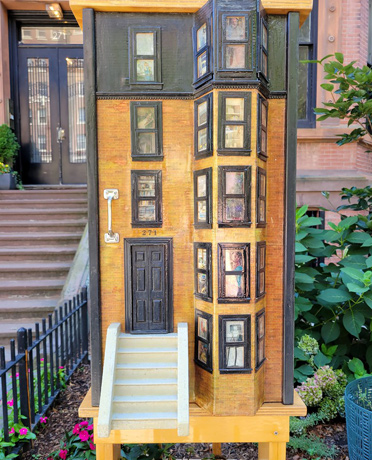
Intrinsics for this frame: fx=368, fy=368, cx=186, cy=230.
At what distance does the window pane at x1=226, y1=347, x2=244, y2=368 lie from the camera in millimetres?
2566

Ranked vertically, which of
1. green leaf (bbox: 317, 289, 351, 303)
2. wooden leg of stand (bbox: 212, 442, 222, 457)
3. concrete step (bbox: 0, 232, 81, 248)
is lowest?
wooden leg of stand (bbox: 212, 442, 222, 457)

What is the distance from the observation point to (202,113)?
8.40ft

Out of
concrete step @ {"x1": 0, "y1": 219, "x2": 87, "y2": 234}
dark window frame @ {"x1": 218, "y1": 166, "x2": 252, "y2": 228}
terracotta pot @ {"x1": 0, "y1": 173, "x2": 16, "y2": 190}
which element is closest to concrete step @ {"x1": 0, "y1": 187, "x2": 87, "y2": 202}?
terracotta pot @ {"x1": 0, "y1": 173, "x2": 16, "y2": 190}

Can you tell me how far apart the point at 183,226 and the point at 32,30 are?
943 cm

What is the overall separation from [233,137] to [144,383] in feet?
5.85

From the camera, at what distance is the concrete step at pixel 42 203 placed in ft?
25.5

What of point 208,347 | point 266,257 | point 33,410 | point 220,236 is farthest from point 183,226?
point 33,410

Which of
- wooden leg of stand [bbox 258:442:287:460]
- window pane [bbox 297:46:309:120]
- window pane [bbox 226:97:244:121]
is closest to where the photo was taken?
window pane [bbox 226:97:244:121]

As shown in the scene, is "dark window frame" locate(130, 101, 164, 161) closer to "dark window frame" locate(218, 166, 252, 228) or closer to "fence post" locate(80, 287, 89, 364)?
"dark window frame" locate(218, 166, 252, 228)

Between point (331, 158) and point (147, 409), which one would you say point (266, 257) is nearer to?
point (147, 409)

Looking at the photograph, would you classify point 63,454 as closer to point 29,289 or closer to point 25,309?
point 25,309

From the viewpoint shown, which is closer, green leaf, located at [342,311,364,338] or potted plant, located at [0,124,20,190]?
green leaf, located at [342,311,364,338]

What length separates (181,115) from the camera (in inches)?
104

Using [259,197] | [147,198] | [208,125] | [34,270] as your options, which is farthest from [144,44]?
[34,270]
